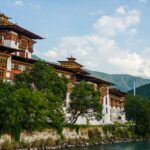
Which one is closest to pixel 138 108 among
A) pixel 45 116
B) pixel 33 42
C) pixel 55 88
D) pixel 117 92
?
pixel 117 92

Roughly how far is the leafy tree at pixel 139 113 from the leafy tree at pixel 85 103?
26.5 meters

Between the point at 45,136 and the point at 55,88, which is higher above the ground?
the point at 55,88

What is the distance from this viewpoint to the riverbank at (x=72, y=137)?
56844mm

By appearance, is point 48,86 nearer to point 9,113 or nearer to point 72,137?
point 72,137

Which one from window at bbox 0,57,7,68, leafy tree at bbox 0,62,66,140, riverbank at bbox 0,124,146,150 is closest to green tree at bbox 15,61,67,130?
leafy tree at bbox 0,62,66,140

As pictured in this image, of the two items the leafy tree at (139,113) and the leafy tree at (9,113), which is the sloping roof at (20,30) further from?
the leafy tree at (139,113)

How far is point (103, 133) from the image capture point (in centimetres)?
8438


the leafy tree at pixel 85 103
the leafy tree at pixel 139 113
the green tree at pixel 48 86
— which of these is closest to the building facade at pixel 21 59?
the leafy tree at pixel 85 103

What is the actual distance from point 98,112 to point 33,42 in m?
25.1

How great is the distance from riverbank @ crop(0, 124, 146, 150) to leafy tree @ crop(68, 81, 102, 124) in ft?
10.2

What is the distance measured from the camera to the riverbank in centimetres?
5684

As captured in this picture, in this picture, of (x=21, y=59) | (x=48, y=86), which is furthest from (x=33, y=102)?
(x=21, y=59)

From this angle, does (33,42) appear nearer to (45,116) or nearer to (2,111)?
(45,116)

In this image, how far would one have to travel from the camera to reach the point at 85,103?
76812 mm
